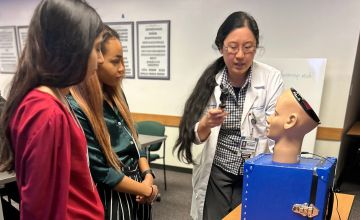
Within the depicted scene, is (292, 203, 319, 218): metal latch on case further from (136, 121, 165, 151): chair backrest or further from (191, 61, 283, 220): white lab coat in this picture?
(136, 121, 165, 151): chair backrest

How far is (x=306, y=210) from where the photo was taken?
2.96 ft

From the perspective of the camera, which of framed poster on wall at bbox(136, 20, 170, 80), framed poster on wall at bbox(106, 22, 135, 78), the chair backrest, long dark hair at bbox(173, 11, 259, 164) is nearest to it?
long dark hair at bbox(173, 11, 259, 164)

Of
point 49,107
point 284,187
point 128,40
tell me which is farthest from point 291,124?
point 128,40

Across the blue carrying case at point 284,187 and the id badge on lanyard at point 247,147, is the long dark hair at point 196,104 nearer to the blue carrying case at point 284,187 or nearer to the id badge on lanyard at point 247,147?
the id badge on lanyard at point 247,147

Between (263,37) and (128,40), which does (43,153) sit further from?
Result: (128,40)

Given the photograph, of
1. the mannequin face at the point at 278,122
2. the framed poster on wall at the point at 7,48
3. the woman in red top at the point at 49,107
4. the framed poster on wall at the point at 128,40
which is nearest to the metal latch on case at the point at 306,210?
the mannequin face at the point at 278,122

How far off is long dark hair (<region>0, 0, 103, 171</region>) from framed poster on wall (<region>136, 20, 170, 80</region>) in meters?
3.12

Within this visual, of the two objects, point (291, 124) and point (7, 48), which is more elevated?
point (7, 48)

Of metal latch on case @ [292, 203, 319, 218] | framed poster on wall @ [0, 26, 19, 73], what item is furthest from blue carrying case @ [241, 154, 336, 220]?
framed poster on wall @ [0, 26, 19, 73]

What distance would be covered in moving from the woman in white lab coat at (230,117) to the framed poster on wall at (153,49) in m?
2.51

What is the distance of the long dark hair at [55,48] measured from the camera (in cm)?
67

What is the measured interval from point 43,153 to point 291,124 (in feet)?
2.57

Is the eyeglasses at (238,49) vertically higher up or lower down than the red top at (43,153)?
higher up

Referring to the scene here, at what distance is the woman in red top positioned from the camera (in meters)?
0.63
